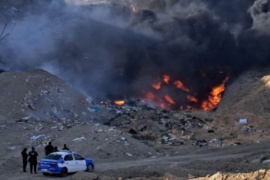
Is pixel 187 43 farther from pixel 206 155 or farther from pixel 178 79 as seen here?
pixel 206 155

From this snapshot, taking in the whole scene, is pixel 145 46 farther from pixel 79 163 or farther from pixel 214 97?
pixel 79 163

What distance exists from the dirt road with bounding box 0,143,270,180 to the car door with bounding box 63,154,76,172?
45 centimetres

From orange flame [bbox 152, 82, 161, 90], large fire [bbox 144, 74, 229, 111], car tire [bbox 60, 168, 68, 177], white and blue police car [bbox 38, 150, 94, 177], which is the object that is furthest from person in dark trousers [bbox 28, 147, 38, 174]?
orange flame [bbox 152, 82, 161, 90]

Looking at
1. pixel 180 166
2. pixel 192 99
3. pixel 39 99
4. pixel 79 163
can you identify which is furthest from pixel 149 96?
pixel 79 163

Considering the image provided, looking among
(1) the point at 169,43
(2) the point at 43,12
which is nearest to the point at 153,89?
(1) the point at 169,43

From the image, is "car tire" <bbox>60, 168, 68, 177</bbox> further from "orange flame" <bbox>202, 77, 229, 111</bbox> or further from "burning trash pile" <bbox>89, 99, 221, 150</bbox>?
"orange flame" <bbox>202, 77, 229, 111</bbox>

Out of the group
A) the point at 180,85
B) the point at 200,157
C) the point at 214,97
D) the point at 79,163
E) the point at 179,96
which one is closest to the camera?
the point at 79,163

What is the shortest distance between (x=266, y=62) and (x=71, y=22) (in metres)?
23.0

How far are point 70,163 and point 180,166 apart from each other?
5672 millimetres

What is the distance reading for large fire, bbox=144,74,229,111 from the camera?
50.5 meters

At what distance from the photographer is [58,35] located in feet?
184

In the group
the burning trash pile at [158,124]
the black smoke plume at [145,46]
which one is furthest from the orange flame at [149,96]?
the burning trash pile at [158,124]

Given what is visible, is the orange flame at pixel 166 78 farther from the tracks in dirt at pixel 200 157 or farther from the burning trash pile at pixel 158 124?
the tracks in dirt at pixel 200 157

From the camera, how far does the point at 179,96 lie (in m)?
51.5
